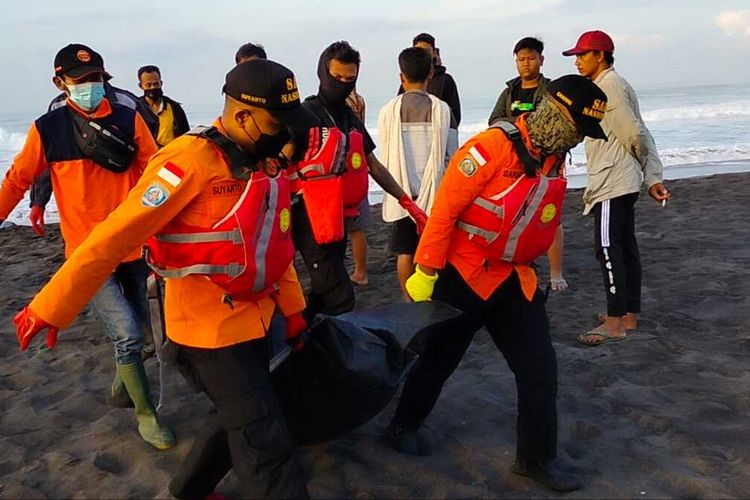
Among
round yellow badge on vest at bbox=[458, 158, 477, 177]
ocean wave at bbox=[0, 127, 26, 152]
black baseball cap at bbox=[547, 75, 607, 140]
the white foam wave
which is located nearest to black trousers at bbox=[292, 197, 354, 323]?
round yellow badge on vest at bbox=[458, 158, 477, 177]

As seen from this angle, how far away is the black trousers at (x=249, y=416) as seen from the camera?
2506mm

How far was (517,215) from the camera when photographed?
3027 mm

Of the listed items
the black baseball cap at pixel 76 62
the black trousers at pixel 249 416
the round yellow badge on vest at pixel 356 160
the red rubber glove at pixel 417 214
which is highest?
the black baseball cap at pixel 76 62

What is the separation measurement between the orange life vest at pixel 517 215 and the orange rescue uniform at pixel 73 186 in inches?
73.1

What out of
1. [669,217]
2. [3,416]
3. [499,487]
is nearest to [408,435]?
[499,487]

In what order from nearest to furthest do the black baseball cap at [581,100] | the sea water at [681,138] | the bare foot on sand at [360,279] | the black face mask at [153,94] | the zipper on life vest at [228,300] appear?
the zipper on life vest at [228,300] < the black baseball cap at [581,100] < the bare foot on sand at [360,279] < the black face mask at [153,94] < the sea water at [681,138]

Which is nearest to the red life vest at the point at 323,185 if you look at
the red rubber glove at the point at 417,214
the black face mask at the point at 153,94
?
the red rubber glove at the point at 417,214

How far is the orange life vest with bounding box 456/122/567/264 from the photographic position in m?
3.00

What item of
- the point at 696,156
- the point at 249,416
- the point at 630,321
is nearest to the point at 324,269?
the point at 249,416

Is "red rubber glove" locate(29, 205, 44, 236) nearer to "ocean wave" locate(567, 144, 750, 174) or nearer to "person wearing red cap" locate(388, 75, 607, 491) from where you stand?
"person wearing red cap" locate(388, 75, 607, 491)

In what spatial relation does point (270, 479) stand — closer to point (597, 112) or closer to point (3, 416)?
point (597, 112)

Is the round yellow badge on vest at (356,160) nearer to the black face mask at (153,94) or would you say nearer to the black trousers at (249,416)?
the black trousers at (249,416)

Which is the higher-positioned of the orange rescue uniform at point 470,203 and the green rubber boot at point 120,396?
the orange rescue uniform at point 470,203

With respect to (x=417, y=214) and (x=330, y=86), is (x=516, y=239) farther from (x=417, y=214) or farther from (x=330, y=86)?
(x=330, y=86)
